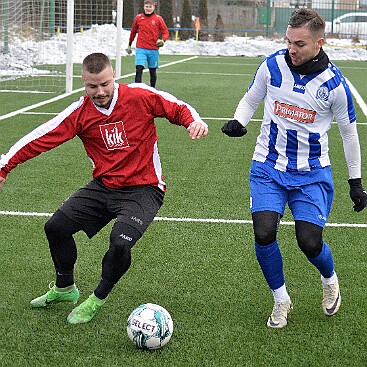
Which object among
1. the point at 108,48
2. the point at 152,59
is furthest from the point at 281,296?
the point at 108,48

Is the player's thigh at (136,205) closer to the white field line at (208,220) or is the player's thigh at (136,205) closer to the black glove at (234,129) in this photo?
the black glove at (234,129)

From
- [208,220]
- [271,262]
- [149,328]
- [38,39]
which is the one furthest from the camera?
[38,39]

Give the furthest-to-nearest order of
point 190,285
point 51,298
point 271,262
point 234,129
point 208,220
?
point 208,220, point 190,285, point 51,298, point 234,129, point 271,262

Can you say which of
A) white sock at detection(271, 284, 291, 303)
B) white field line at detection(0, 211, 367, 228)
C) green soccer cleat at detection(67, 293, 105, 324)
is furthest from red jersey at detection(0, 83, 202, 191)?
white field line at detection(0, 211, 367, 228)

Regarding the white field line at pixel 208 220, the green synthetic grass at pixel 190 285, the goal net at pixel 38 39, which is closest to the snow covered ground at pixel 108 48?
the goal net at pixel 38 39

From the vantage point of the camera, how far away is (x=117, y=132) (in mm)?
4844

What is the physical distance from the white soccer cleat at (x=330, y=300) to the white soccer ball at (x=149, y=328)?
1010mm

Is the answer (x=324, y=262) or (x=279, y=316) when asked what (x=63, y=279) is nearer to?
(x=279, y=316)

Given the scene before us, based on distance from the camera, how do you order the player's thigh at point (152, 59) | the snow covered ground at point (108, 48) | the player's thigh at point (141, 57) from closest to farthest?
the player's thigh at point (141, 57), the player's thigh at point (152, 59), the snow covered ground at point (108, 48)

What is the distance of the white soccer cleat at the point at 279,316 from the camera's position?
15.2 ft

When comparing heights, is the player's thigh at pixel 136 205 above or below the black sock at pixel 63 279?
above

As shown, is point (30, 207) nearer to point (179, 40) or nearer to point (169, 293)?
point (169, 293)

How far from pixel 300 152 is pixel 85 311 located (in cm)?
158

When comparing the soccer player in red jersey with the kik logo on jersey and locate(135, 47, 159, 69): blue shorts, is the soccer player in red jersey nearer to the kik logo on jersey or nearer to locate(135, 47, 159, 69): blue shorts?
locate(135, 47, 159, 69): blue shorts
